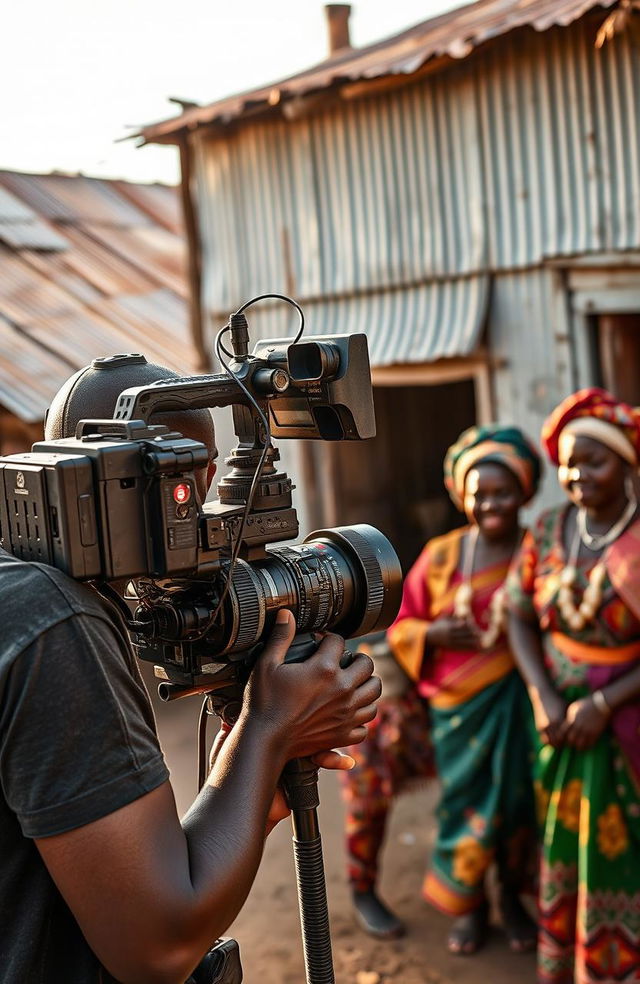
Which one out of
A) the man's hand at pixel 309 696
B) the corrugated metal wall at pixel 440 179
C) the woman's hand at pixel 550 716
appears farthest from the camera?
the corrugated metal wall at pixel 440 179

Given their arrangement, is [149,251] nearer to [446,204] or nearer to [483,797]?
[446,204]

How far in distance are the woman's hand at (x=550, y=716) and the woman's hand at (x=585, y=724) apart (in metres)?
0.03

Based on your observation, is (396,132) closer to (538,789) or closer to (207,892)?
(538,789)

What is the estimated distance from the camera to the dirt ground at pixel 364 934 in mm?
4078

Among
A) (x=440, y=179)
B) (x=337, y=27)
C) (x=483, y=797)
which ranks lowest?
(x=483, y=797)

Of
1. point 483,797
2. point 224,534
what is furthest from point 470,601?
point 224,534

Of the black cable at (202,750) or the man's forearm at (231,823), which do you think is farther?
the black cable at (202,750)

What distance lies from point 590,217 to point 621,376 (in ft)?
2.65

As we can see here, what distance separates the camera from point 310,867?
200 centimetres

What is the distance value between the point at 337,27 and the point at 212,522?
711cm

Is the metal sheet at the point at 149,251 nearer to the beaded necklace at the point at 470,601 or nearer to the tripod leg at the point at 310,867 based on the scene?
the beaded necklace at the point at 470,601

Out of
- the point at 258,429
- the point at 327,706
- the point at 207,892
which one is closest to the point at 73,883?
the point at 207,892

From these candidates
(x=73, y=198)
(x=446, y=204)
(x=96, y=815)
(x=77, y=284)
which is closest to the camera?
(x=96, y=815)

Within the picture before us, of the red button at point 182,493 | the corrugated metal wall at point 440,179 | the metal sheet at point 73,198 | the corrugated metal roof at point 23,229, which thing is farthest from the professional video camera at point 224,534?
the metal sheet at point 73,198
